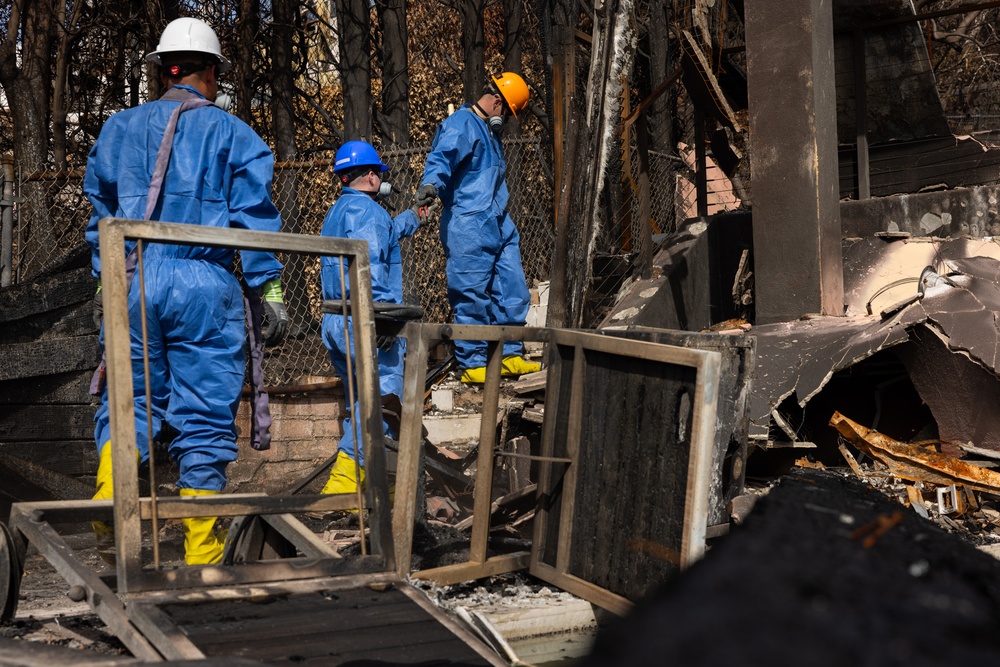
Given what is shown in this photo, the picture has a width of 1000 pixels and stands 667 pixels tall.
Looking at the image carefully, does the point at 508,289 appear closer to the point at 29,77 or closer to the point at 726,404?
the point at 726,404

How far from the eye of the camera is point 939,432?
544 centimetres

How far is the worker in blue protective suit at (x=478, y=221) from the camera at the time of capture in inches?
290

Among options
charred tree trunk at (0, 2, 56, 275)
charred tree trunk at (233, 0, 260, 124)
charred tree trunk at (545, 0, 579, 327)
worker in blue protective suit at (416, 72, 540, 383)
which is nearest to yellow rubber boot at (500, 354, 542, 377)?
worker in blue protective suit at (416, 72, 540, 383)

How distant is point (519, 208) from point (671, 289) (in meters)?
2.25

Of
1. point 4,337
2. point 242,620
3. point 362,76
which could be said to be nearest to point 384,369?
point 4,337

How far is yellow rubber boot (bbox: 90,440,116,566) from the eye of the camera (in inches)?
151

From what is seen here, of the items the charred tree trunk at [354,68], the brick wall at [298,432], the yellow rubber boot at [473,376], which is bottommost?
the brick wall at [298,432]

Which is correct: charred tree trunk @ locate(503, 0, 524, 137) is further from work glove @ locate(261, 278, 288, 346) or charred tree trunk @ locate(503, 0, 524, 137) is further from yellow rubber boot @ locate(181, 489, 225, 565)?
yellow rubber boot @ locate(181, 489, 225, 565)

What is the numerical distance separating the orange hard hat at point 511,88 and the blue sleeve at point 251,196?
366 centimetres

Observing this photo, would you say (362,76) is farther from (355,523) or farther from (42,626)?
(42,626)

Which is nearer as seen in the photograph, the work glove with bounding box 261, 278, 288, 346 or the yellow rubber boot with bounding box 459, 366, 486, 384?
the work glove with bounding box 261, 278, 288, 346

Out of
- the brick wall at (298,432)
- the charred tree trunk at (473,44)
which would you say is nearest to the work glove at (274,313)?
the brick wall at (298,432)

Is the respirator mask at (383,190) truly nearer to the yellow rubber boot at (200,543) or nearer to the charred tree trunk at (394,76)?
the yellow rubber boot at (200,543)

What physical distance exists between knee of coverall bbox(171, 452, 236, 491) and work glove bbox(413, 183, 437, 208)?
330cm
